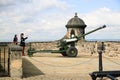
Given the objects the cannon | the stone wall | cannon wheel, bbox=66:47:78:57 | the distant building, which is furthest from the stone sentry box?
the distant building

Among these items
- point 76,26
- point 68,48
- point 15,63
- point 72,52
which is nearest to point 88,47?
point 68,48

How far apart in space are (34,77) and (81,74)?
1947 mm

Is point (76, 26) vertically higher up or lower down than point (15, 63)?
higher up

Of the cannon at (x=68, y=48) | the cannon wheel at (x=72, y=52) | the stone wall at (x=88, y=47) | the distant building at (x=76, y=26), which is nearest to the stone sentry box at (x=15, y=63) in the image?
the cannon at (x=68, y=48)

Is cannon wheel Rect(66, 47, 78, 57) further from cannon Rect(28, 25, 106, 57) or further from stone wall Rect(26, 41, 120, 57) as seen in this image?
stone wall Rect(26, 41, 120, 57)

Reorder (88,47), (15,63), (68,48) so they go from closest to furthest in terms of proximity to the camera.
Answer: (15,63) → (68,48) → (88,47)

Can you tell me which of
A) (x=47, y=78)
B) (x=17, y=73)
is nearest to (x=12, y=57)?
(x=17, y=73)

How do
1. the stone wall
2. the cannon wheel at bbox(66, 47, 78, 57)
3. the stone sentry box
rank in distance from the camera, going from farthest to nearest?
the cannon wheel at bbox(66, 47, 78, 57)
the stone wall
the stone sentry box

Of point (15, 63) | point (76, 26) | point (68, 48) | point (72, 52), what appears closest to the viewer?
point (15, 63)

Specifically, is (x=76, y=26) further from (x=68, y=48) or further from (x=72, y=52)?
(x=72, y=52)

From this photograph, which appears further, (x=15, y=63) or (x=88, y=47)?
(x=88, y=47)

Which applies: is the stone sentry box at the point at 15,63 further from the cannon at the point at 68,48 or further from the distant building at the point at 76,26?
the distant building at the point at 76,26

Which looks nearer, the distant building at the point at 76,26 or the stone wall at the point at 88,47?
the stone wall at the point at 88,47

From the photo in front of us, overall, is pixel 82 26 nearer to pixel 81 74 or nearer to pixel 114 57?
pixel 114 57
